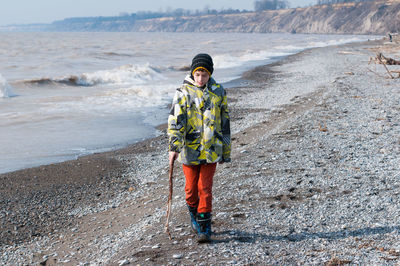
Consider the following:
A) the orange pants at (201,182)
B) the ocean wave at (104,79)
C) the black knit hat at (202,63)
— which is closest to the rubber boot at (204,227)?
the orange pants at (201,182)

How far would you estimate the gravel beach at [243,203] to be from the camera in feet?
12.9

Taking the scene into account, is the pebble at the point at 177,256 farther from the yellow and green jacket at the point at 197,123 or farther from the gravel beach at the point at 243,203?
the yellow and green jacket at the point at 197,123

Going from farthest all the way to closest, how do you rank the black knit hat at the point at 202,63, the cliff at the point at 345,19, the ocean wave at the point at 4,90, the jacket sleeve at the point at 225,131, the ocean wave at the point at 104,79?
the cliff at the point at 345,19
the ocean wave at the point at 104,79
the ocean wave at the point at 4,90
the jacket sleeve at the point at 225,131
the black knit hat at the point at 202,63

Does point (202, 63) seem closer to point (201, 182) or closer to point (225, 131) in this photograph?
point (225, 131)

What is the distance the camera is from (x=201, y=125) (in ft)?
12.6

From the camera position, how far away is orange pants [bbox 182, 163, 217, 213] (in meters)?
3.92

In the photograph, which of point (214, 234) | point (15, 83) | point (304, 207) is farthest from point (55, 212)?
point (15, 83)

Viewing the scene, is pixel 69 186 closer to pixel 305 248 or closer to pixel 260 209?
pixel 260 209

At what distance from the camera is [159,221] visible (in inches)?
189

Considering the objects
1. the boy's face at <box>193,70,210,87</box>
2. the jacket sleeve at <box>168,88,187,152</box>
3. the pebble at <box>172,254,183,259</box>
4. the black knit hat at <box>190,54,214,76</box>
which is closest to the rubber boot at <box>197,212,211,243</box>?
the pebble at <box>172,254,183,259</box>

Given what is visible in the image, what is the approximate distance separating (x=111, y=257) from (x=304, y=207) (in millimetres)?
2242

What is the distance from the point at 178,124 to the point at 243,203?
1.68 metres

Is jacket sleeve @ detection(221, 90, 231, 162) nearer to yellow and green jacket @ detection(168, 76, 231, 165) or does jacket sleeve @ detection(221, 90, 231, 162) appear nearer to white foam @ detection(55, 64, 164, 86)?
yellow and green jacket @ detection(168, 76, 231, 165)

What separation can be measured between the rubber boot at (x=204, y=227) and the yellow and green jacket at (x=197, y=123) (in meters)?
0.54
